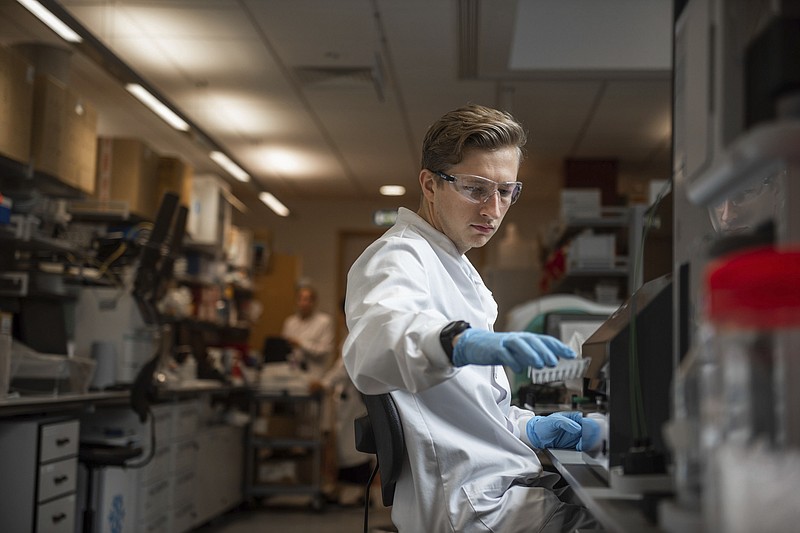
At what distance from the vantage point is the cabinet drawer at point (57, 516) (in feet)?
10.6

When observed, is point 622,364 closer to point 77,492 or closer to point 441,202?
point 441,202

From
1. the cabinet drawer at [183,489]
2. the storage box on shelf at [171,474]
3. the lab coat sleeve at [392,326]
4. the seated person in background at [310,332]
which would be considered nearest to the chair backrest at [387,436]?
the lab coat sleeve at [392,326]

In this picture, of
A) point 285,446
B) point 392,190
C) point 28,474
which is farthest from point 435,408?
point 392,190

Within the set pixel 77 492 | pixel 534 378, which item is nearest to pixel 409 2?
pixel 534 378

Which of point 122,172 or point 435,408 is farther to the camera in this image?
point 122,172

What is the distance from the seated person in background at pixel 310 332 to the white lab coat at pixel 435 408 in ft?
19.9

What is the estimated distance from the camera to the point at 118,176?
200 inches

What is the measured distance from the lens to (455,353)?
125cm

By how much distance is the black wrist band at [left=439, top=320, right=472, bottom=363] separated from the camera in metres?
1.25

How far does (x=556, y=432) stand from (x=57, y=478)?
230 cm

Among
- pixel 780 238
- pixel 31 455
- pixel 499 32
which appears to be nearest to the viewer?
pixel 780 238

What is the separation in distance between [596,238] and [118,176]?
311 cm

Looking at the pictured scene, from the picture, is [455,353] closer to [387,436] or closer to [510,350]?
[510,350]

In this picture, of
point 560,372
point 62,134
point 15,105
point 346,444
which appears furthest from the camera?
point 346,444
